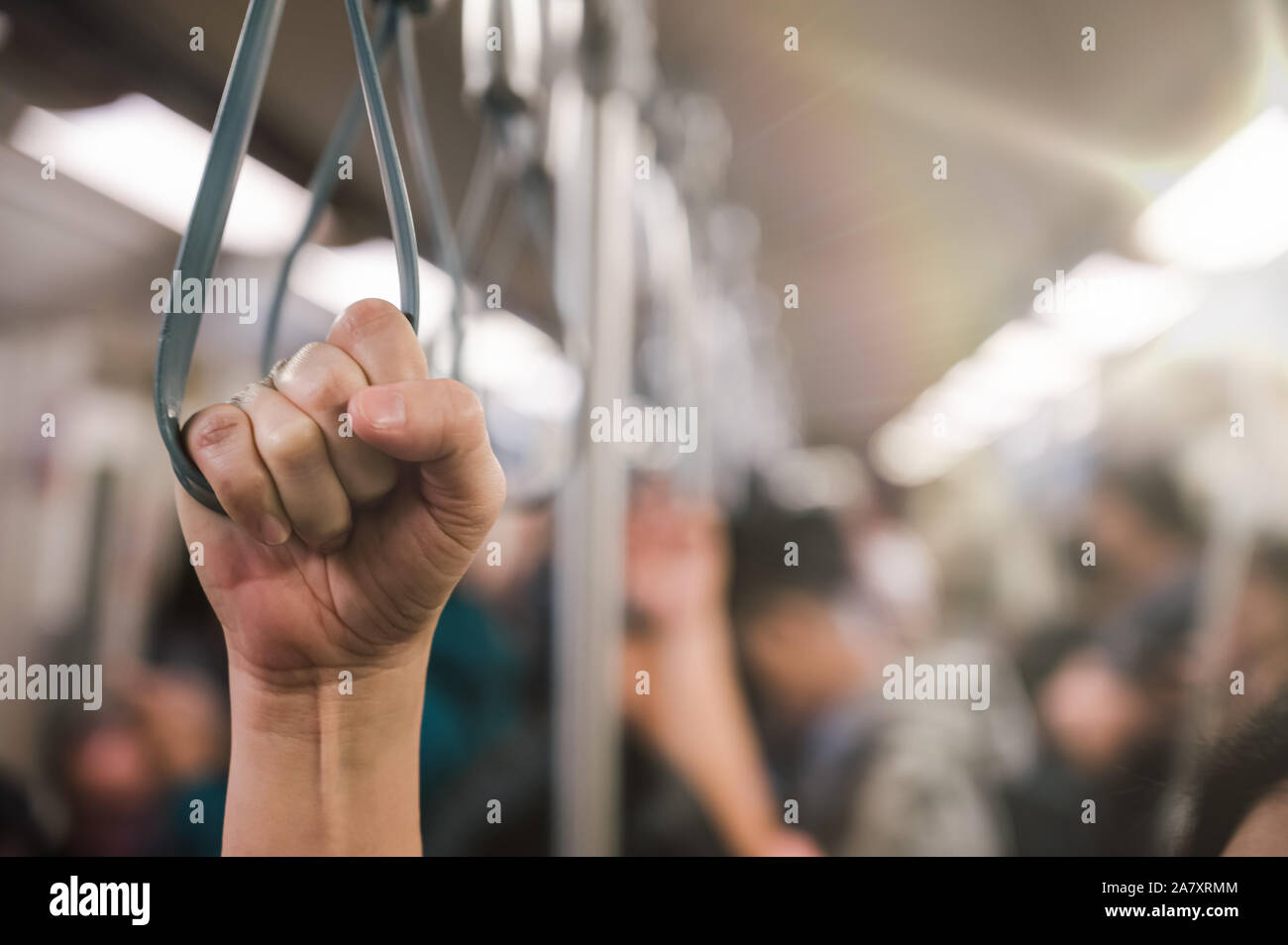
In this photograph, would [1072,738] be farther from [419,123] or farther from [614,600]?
[419,123]

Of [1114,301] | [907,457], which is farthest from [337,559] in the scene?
[1114,301]

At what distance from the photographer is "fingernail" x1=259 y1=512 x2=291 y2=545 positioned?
0.26 meters

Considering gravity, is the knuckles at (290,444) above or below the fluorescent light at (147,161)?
below

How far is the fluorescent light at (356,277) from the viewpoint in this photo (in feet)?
2.23

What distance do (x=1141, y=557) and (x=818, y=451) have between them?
19.6 inches

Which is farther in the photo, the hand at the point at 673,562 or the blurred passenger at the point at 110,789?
the hand at the point at 673,562

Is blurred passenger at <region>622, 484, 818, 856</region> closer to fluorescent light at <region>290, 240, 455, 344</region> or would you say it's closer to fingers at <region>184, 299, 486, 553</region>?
fluorescent light at <region>290, 240, 455, 344</region>

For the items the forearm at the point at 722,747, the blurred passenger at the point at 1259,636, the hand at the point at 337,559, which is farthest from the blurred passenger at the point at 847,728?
the hand at the point at 337,559

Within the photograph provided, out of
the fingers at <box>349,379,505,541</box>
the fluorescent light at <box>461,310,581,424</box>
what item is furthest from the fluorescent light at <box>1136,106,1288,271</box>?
the fingers at <box>349,379,505,541</box>

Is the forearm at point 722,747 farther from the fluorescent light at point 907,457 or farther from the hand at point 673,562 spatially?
the fluorescent light at point 907,457

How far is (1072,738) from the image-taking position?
94 centimetres

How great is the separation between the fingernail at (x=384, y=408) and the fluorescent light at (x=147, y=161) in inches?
21.1
